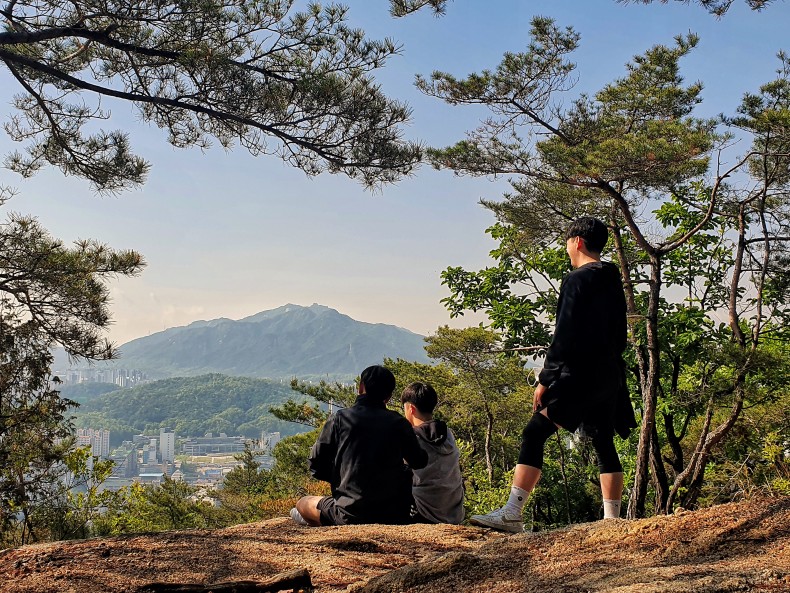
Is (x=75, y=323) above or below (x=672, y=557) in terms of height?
above

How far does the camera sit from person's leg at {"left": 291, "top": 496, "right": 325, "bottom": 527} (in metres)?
3.77

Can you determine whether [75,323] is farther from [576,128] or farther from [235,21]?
[576,128]

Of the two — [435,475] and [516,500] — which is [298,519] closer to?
[435,475]

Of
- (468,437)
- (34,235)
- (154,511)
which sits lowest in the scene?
(154,511)

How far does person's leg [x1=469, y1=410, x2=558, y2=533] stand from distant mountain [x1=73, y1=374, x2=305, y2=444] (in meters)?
113

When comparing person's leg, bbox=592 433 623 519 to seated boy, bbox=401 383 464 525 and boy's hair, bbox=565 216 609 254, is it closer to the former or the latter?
boy's hair, bbox=565 216 609 254

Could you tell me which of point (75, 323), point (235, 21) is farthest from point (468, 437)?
point (235, 21)

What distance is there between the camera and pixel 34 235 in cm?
673

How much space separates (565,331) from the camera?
9.59ft

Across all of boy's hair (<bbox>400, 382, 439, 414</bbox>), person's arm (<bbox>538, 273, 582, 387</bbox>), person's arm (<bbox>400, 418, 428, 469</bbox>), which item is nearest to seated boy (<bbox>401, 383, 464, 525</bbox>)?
boy's hair (<bbox>400, 382, 439, 414</bbox>)

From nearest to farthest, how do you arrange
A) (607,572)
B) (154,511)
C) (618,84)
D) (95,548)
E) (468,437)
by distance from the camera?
1. (607,572)
2. (95,548)
3. (618,84)
4. (468,437)
5. (154,511)

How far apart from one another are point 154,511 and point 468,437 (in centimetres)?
1100

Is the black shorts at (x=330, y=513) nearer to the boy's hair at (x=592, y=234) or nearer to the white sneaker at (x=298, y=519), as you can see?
the white sneaker at (x=298, y=519)

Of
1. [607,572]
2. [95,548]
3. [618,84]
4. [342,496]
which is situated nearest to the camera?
[607,572]
